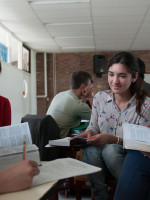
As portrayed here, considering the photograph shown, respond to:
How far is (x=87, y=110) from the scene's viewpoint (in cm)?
293

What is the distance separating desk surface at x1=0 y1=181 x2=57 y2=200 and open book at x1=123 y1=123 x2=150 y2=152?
24.8 inches

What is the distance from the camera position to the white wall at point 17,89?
5877mm

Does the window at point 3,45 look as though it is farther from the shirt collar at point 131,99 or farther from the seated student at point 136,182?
the seated student at point 136,182

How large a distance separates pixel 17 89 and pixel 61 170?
6.02 metres

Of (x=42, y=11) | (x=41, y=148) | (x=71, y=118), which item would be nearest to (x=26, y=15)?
(x=42, y=11)

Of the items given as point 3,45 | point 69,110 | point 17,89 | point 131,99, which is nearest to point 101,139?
point 131,99

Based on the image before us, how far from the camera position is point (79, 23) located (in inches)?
215

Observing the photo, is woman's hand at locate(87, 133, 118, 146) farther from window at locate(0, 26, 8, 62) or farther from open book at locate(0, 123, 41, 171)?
window at locate(0, 26, 8, 62)

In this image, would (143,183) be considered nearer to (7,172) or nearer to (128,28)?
(7,172)

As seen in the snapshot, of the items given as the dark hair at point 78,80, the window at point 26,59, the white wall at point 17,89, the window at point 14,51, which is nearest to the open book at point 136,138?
the dark hair at point 78,80

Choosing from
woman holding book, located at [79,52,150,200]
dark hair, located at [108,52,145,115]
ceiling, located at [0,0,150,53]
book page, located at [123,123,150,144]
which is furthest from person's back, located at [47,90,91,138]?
ceiling, located at [0,0,150,53]

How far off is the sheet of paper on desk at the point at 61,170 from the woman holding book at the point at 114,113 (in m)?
0.84

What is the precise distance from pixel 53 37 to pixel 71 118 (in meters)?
4.04

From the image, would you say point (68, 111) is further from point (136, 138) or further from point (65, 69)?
point (65, 69)
